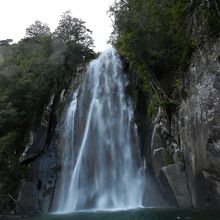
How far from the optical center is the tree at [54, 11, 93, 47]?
25119 mm

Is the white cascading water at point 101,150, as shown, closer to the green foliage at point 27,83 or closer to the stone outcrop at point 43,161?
the stone outcrop at point 43,161

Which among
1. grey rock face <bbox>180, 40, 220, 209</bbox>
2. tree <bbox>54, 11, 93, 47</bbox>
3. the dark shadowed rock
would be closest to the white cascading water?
the dark shadowed rock

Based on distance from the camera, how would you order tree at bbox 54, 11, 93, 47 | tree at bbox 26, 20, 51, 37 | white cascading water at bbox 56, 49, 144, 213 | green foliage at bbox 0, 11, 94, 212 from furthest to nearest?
tree at bbox 26, 20, 51, 37 < tree at bbox 54, 11, 93, 47 < green foliage at bbox 0, 11, 94, 212 < white cascading water at bbox 56, 49, 144, 213

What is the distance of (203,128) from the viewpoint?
10.6m

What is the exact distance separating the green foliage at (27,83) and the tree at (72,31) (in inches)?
3.4

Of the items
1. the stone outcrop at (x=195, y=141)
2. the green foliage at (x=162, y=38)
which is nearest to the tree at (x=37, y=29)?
the green foliage at (x=162, y=38)

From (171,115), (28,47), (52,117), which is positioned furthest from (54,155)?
(28,47)

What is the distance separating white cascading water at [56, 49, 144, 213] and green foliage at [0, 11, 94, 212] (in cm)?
256

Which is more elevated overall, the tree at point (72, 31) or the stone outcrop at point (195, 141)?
the tree at point (72, 31)

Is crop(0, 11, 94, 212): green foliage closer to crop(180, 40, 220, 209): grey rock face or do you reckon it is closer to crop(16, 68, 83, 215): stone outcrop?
crop(16, 68, 83, 215): stone outcrop

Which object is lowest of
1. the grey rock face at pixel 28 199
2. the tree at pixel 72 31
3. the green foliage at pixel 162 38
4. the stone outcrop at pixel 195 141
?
the grey rock face at pixel 28 199

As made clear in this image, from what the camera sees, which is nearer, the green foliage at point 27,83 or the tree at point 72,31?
the green foliage at point 27,83

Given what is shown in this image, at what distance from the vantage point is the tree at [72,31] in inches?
989

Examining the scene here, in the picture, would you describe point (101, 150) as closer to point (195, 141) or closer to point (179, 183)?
point (179, 183)
